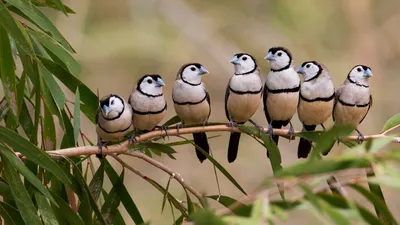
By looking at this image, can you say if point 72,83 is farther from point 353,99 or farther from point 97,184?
point 353,99


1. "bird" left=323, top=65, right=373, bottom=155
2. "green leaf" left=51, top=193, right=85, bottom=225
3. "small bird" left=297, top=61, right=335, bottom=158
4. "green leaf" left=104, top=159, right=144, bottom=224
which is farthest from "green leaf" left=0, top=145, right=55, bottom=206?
"bird" left=323, top=65, right=373, bottom=155

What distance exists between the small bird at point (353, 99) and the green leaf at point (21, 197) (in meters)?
0.88

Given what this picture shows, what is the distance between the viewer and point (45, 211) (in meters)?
1.82

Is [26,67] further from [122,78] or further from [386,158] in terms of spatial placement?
[122,78]

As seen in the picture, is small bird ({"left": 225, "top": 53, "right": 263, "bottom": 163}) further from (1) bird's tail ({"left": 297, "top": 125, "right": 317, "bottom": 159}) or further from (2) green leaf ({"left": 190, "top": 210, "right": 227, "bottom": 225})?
(2) green leaf ({"left": 190, "top": 210, "right": 227, "bottom": 225})

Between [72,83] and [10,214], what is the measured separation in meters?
0.34

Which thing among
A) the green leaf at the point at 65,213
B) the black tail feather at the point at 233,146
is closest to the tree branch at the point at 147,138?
the green leaf at the point at 65,213

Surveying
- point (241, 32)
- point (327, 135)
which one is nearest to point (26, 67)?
point (327, 135)

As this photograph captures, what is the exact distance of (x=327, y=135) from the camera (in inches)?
46.9

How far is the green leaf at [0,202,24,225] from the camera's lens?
1.90 metres

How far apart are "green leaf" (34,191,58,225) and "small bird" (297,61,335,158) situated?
714mm

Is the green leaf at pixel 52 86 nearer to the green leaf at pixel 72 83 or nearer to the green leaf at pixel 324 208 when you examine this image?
the green leaf at pixel 72 83

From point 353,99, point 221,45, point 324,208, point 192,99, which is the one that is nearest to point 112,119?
point 192,99

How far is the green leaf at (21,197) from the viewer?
5.74ft
